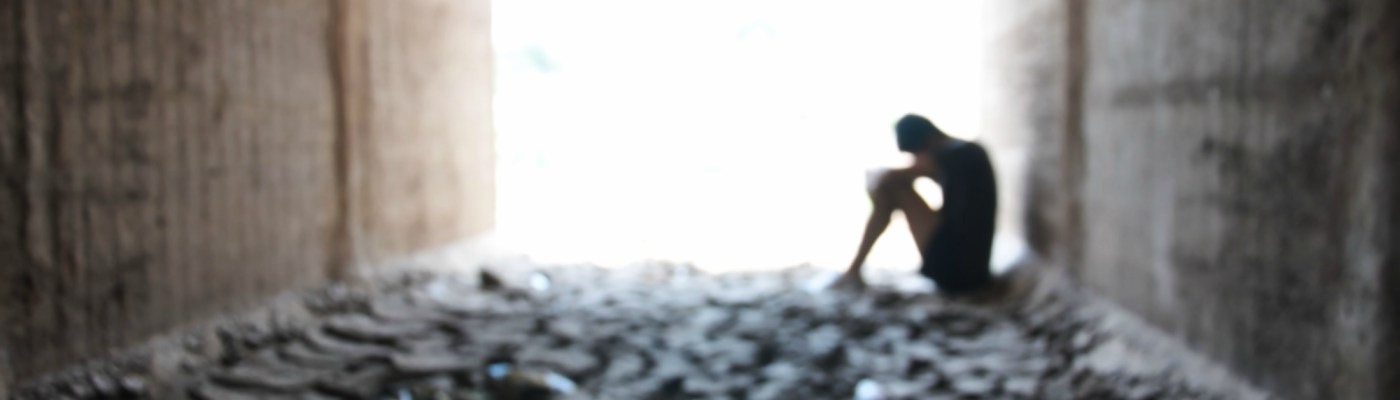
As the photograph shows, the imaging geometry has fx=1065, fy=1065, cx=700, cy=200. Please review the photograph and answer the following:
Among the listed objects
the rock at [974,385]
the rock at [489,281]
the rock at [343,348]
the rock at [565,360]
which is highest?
the rock at [974,385]

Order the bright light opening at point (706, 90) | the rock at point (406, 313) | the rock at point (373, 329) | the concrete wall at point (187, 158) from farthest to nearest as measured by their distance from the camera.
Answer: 1. the bright light opening at point (706, 90)
2. the rock at point (406, 313)
3. the rock at point (373, 329)
4. the concrete wall at point (187, 158)

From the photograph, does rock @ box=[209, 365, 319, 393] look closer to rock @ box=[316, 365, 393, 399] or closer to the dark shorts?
rock @ box=[316, 365, 393, 399]

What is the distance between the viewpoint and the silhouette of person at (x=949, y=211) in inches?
192

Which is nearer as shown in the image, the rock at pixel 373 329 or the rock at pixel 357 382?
the rock at pixel 357 382

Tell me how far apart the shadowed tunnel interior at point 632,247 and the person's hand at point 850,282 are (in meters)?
0.14

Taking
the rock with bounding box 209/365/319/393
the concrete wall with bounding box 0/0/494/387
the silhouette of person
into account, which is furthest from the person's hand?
the rock with bounding box 209/365/319/393

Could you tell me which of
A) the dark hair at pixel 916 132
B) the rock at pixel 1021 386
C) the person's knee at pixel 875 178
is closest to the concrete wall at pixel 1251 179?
the rock at pixel 1021 386

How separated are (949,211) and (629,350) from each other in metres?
1.92

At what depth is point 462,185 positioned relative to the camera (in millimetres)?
6699

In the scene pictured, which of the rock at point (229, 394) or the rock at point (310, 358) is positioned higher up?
the rock at point (229, 394)

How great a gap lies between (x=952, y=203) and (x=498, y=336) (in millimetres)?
2240

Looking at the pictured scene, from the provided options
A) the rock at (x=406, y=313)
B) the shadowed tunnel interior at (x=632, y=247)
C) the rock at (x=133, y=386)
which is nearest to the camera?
the shadowed tunnel interior at (x=632, y=247)

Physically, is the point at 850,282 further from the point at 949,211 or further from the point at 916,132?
the point at 916,132

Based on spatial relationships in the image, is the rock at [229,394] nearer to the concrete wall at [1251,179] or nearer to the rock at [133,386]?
the rock at [133,386]
